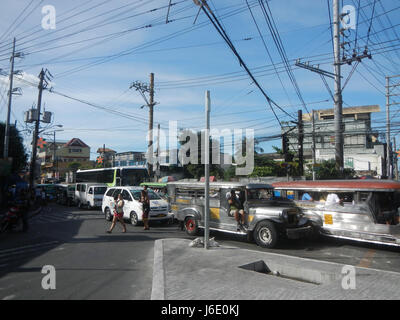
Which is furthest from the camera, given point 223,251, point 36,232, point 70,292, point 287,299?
point 36,232

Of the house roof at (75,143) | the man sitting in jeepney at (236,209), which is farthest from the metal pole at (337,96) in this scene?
the house roof at (75,143)

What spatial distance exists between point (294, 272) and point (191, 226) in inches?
220

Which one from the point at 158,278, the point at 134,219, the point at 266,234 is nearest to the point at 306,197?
the point at 266,234

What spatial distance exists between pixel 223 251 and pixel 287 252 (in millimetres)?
2045

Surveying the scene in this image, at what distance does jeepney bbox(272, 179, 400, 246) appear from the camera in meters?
9.40

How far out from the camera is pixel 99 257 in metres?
8.36

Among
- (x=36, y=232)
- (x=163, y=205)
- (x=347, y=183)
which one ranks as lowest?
(x=36, y=232)

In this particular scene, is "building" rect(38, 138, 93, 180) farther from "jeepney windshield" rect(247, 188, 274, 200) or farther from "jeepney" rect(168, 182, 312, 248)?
"jeepney windshield" rect(247, 188, 274, 200)

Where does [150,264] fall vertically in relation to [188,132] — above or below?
below

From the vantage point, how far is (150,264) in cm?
768

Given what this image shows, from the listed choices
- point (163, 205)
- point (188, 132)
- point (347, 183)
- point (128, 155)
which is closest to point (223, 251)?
point (347, 183)

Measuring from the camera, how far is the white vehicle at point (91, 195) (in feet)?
78.4

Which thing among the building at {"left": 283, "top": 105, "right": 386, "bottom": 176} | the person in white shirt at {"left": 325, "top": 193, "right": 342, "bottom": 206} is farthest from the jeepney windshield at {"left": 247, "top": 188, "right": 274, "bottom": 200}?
the building at {"left": 283, "top": 105, "right": 386, "bottom": 176}
